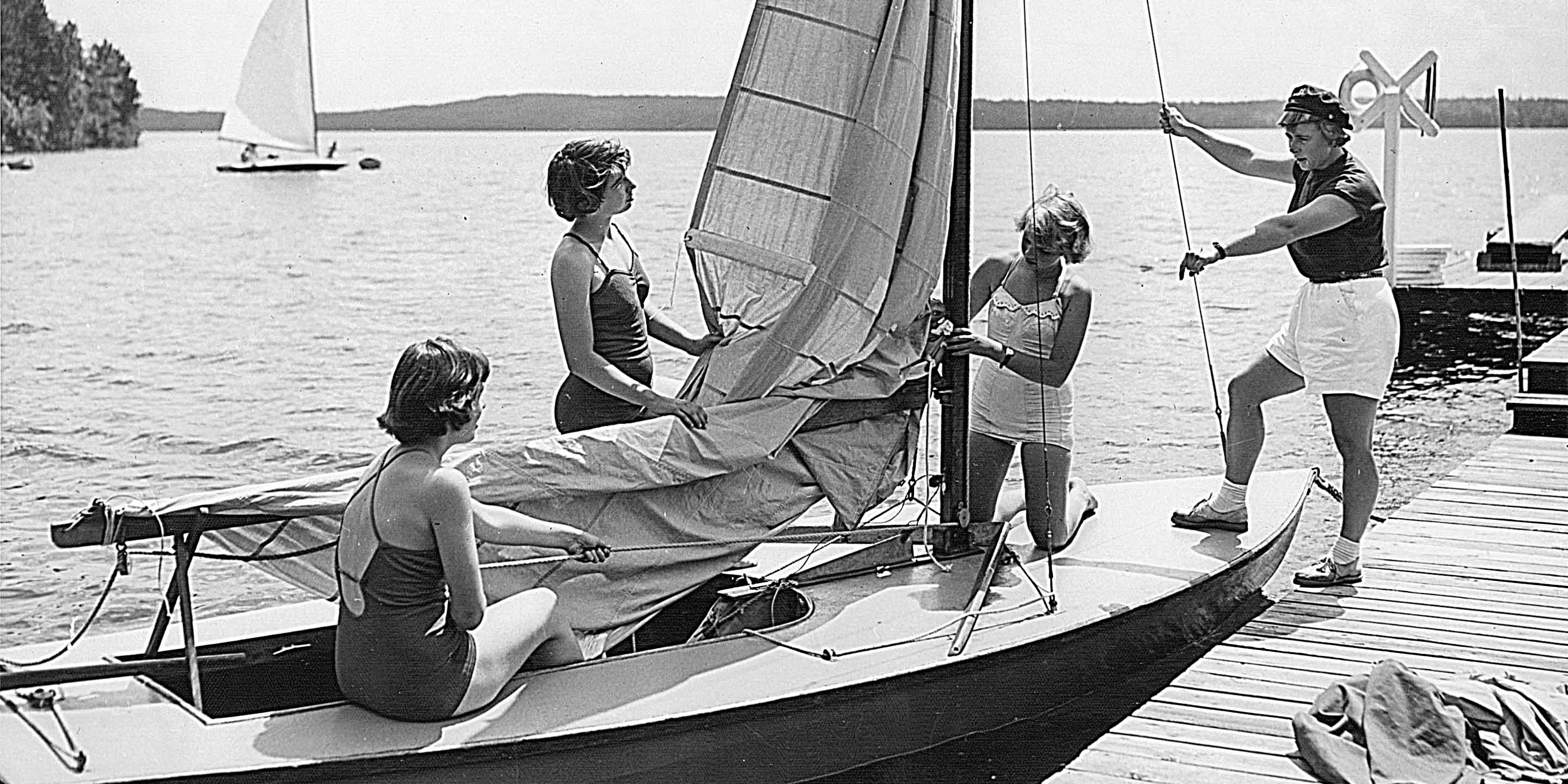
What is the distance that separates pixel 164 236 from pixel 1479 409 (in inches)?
1161

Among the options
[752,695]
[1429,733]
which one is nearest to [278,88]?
[752,695]

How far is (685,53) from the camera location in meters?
28.8

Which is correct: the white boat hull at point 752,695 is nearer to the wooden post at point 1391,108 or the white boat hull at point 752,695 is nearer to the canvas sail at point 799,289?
the canvas sail at point 799,289

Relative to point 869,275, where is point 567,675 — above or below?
below

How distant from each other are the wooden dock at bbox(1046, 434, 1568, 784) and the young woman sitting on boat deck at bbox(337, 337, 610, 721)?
1460 millimetres

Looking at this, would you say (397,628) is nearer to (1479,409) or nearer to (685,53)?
(1479,409)

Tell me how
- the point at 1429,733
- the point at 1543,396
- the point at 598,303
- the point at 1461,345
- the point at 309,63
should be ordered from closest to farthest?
the point at 1429,733 < the point at 598,303 < the point at 1543,396 < the point at 1461,345 < the point at 309,63

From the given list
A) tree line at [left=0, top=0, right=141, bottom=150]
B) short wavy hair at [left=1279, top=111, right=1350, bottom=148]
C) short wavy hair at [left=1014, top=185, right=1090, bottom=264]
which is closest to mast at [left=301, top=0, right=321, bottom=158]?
tree line at [left=0, top=0, right=141, bottom=150]

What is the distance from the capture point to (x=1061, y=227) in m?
4.75

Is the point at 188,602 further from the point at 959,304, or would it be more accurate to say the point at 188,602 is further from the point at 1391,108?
the point at 1391,108

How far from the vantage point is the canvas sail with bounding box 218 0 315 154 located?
79.3 feet

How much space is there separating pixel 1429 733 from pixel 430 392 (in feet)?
8.26

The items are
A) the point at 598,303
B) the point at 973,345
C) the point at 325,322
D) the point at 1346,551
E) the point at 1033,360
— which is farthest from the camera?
the point at 325,322

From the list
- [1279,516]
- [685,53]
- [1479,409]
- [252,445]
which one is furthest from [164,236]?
[1279,516]
